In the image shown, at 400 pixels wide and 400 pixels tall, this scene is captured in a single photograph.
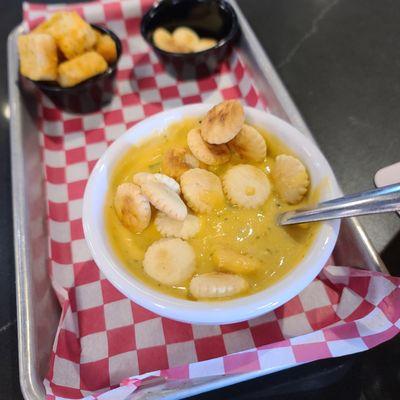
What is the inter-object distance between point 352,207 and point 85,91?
3.60 ft

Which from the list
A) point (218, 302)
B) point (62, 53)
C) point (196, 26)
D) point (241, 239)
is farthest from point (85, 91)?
point (218, 302)

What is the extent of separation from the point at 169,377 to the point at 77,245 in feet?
1.85

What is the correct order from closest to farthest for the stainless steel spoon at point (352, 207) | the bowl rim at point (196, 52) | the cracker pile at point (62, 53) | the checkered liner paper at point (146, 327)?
the stainless steel spoon at point (352, 207)
the checkered liner paper at point (146, 327)
the cracker pile at point (62, 53)
the bowl rim at point (196, 52)

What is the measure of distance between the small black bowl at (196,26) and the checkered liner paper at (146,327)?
28cm

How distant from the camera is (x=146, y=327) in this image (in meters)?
1.10

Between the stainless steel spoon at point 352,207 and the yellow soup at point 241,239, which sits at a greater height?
the stainless steel spoon at point 352,207

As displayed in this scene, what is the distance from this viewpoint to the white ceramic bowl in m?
0.85

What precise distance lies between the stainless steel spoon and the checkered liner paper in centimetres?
23

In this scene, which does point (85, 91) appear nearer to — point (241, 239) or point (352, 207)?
point (241, 239)

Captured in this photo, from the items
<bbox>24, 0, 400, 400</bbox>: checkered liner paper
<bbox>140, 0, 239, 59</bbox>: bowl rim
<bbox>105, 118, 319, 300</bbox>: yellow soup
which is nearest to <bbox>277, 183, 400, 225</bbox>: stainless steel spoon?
<bbox>105, 118, 319, 300</bbox>: yellow soup

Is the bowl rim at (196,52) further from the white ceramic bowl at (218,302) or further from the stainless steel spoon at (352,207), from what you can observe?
the stainless steel spoon at (352,207)

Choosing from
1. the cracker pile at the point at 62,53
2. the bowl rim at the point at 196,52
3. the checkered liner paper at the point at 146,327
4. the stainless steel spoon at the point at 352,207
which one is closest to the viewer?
the stainless steel spoon at the point at 352,207

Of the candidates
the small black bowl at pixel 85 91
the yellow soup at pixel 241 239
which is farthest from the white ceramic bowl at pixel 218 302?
the small black bowl at pixel 85 91

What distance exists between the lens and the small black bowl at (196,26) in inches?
63.3
